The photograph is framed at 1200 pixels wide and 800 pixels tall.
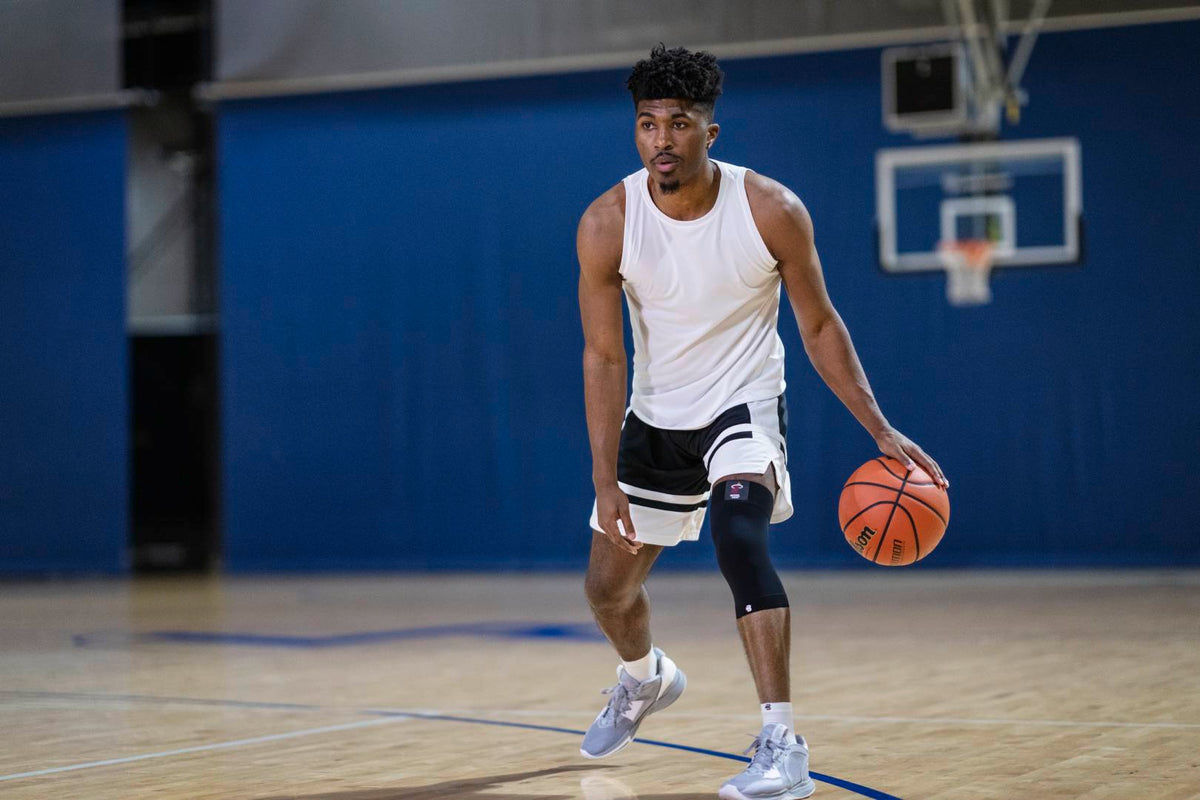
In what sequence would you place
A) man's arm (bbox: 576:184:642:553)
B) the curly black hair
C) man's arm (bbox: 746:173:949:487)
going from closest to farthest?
the curly black hair, man's arm (bbox: 746:173:949:487), man's arm (bbox: 576:184:642:553)

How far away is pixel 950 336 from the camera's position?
12.8m

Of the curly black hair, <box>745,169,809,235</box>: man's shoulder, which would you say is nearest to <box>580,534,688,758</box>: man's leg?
<box>745,169,809,235</box>: man's shoulder

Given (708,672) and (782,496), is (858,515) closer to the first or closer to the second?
(782,496)

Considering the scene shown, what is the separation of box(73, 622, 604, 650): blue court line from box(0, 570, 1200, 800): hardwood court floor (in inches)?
1.1

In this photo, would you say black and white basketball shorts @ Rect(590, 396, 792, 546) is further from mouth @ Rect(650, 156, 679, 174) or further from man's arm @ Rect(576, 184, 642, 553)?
mouth @ Rect(650, 156, 679, 174)

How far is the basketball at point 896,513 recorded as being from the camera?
148 inches

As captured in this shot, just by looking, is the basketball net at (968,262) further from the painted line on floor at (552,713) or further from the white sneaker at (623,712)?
the white sneaker at (623,712)

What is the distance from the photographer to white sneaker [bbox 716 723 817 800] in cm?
331

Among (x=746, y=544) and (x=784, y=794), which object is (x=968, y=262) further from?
(x=784, y=794)

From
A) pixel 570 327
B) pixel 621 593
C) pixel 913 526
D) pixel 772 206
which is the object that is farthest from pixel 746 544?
pixel 570 327

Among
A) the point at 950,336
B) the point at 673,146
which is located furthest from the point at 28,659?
the point at 950,336

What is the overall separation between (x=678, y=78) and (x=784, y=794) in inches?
65.6

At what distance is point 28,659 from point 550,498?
22.5 ft

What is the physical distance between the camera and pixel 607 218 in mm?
3887
